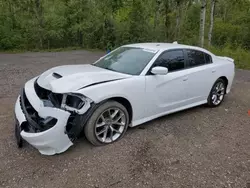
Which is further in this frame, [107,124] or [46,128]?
[107,124]

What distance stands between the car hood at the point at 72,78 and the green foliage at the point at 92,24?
10.8 meters

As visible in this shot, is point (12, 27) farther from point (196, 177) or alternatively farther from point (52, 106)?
point (196, 177)

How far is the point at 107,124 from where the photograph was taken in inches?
119

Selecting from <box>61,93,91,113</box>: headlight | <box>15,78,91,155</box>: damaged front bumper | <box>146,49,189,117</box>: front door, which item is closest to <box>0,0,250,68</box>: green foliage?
<box>146,49,189,117</box>: front door

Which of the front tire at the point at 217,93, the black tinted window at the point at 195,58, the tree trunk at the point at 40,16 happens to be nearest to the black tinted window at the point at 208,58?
the black tinted window at the point at 195,58

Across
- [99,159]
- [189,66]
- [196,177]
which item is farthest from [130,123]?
[189,66]

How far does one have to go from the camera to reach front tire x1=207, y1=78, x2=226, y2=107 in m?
4.45

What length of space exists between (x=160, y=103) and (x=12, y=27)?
599 inches

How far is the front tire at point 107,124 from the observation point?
111 inches

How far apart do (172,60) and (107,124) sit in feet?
5.29

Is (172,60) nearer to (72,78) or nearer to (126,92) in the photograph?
(126,92)

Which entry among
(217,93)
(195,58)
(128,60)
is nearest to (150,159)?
(128,60)

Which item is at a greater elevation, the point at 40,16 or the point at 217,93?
the point at 40,16

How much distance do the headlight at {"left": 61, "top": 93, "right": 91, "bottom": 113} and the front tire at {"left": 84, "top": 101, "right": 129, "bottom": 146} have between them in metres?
0.18
